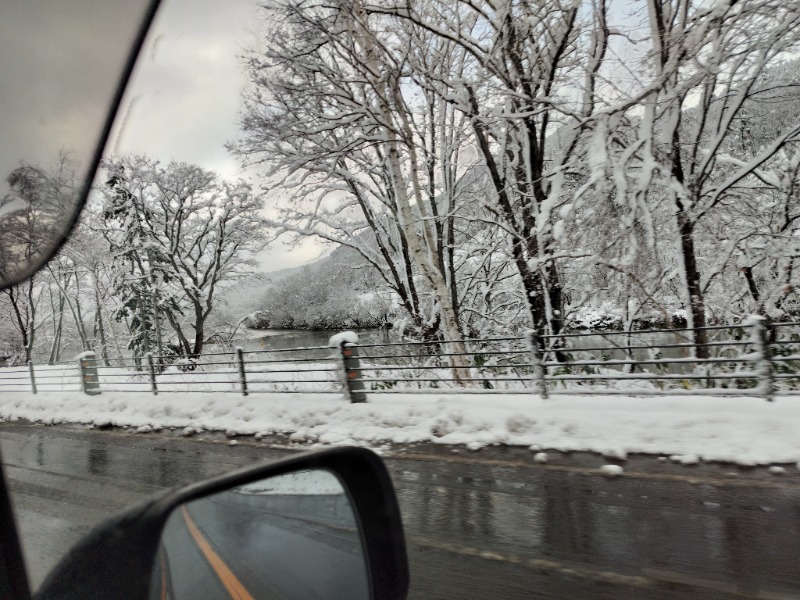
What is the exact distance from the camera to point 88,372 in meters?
13.9

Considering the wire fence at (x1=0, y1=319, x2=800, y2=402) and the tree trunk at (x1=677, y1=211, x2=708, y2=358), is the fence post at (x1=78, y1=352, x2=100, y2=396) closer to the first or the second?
the wire fence at (x1=0, y1=319, x2=800, y2=402)

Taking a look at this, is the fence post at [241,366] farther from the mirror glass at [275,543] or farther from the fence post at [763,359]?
the mirror glass at [275,543]

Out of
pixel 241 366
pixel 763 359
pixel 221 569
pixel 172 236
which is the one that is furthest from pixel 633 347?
pixel 172 236

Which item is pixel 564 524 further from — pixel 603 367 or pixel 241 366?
pixel 241 366

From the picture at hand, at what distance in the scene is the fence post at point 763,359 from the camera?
578 centimetres

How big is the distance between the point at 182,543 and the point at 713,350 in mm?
11161

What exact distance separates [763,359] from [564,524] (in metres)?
3.92

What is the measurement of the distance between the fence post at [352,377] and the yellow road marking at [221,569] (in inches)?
292

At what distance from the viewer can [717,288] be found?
10539mm

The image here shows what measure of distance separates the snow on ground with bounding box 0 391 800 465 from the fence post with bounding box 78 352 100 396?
4.11m

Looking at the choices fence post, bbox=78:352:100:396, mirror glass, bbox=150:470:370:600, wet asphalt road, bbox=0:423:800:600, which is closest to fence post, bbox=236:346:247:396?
wet asphalt road, bbox=0:423:800:600

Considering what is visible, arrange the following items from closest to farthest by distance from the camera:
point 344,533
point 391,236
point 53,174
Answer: point 53,174
point 344,533
point 391,236

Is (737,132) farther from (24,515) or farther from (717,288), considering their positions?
(24,515)

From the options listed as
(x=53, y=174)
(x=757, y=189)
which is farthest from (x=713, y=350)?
(x=53, y=174)
